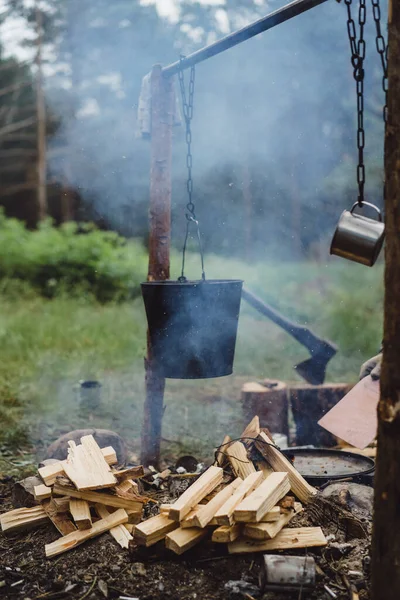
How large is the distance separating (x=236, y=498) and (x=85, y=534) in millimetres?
951

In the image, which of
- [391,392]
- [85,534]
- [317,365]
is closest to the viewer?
[391,392]

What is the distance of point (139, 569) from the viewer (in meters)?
3.06

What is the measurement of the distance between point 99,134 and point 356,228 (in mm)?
14191

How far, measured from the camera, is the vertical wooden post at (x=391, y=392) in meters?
2.38

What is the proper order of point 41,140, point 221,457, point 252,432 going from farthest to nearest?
point 41,140 → point 252,432 → point 221,457

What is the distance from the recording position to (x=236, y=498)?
317cm

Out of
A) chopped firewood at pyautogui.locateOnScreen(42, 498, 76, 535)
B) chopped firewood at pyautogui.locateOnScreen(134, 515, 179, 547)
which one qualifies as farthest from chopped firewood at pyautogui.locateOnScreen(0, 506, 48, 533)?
chopped firewood at pyautogui.locateOnScreen(134, 515, 179, 547)

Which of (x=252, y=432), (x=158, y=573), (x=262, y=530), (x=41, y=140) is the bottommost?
(x=158, y=573)

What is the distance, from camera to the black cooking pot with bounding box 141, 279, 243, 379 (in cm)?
379

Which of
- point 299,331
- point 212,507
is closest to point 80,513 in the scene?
point 212,507

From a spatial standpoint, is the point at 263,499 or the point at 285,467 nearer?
the point at 263,499

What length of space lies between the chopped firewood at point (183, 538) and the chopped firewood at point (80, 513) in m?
0.58

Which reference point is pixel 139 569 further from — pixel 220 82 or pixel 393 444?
pixel 220 82

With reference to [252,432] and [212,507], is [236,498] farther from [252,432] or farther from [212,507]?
[252,432]
